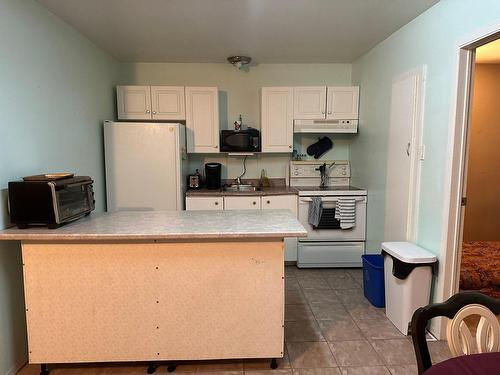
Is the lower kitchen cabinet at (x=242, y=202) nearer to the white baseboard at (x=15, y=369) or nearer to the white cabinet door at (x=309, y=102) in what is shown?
the white cabinet door at (x=309, y=102)

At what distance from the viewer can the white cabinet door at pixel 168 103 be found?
12.3 feet

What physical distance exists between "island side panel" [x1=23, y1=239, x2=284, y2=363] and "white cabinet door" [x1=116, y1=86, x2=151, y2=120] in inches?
86.2

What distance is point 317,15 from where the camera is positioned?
2.57 metres

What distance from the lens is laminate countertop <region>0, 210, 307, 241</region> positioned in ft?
5.97

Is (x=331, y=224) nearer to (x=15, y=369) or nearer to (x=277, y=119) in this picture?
(x=277, y=119)

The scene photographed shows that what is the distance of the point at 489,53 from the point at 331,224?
266cm

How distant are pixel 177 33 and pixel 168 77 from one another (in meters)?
1.11

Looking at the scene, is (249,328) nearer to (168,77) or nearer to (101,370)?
(101,370)

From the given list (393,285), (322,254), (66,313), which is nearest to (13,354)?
(66,313)

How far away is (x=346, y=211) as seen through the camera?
3.62 meters

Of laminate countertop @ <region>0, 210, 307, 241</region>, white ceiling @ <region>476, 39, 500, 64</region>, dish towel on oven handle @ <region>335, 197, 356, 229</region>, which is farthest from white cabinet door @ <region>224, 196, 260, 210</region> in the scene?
white ceiling @ <region>476, 39, 500, 64</region>

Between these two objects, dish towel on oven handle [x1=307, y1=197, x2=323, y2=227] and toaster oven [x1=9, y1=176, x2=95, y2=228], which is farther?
dish towel on oven handle [x1=307, y1=197, x2=323, y2=227]

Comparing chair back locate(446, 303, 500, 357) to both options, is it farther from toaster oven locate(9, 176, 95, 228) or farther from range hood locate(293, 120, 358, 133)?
range hood locate(293, 120, 358, 133)

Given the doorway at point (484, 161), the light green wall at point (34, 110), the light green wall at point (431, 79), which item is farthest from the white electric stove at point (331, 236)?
the light green wall at point (34, 110)
